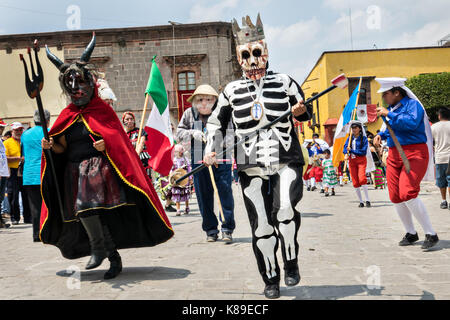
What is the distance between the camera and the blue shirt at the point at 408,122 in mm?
5910


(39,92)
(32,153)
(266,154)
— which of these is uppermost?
(39,92)

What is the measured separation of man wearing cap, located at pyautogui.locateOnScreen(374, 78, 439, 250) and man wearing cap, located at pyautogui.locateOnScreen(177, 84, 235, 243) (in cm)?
226

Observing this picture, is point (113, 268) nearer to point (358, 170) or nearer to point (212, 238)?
point (212, 238)

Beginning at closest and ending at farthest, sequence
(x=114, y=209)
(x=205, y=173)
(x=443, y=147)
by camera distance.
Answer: (x=114, y=209) → (x=205, y=173) → (x=443, y=147)

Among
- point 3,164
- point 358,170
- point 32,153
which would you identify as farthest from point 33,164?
point 358,170

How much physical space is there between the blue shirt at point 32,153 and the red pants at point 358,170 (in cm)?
687

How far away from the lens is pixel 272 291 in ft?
12.8

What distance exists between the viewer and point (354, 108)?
8.76 m

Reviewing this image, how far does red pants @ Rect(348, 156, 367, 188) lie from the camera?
11438 mm

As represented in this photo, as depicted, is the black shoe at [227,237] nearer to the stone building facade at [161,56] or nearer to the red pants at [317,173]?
the red pants at [317,173]

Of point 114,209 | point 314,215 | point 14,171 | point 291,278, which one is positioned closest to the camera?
point 291,278

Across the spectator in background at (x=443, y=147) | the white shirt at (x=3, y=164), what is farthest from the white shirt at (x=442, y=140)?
the white shirt at (x=3, y=164)

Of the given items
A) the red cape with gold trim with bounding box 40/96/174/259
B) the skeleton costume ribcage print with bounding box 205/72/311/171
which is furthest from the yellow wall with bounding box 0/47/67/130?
the skeleton costume ribcage print with bounding box 205/72/311/171

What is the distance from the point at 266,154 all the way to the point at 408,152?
269cm
